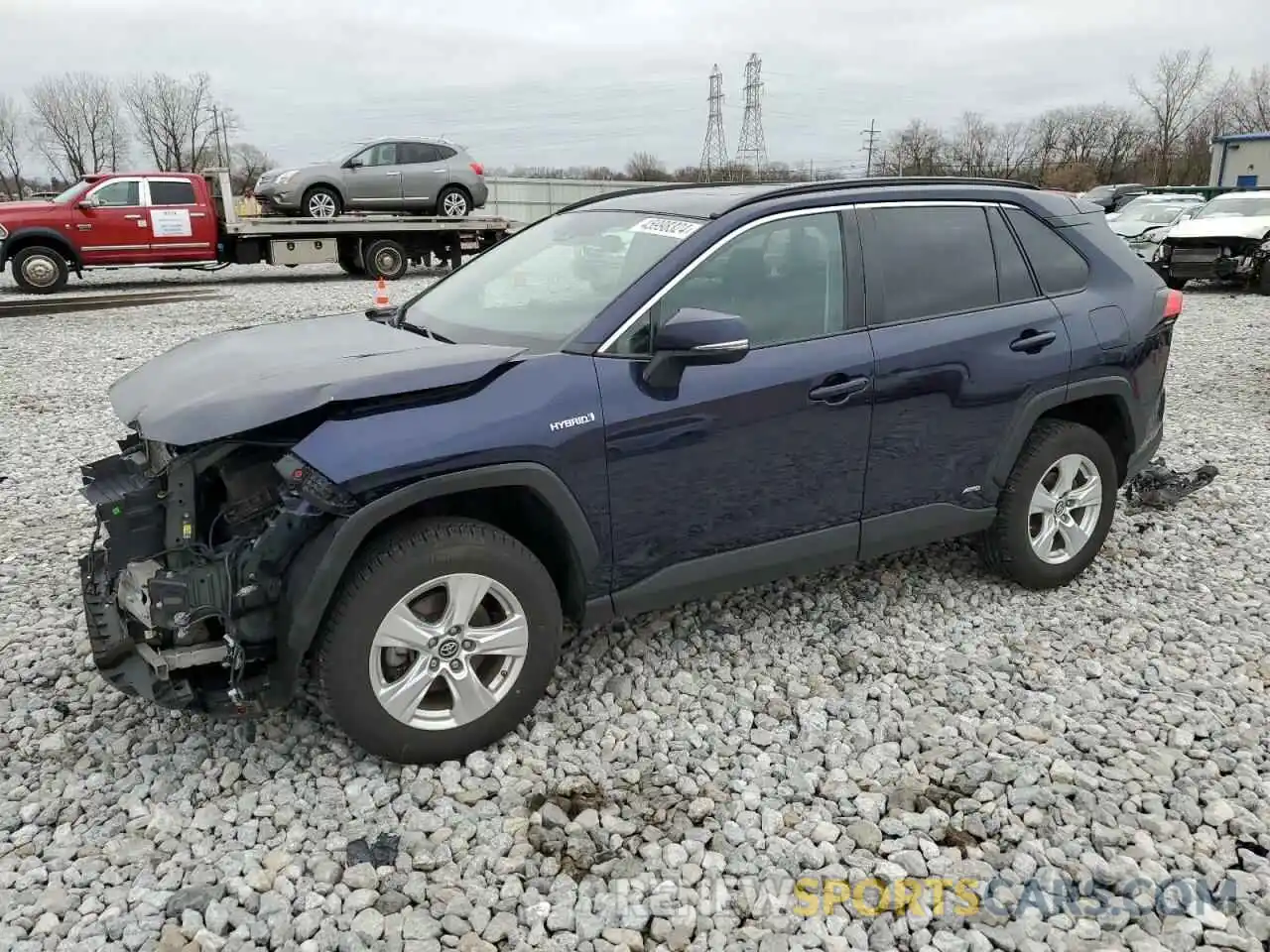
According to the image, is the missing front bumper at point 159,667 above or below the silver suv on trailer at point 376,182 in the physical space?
below

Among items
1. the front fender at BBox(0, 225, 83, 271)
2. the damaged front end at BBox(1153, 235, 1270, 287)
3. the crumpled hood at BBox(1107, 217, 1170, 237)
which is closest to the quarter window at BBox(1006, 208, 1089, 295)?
the damaged front end at BBox(1153, 235, 1270, 287)

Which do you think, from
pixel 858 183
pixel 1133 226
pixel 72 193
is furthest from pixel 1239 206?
pixel 72 193

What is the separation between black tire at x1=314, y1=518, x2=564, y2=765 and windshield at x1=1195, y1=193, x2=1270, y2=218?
18.1 meters

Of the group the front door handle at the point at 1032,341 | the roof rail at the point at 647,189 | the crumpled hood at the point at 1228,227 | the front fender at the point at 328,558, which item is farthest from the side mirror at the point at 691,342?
the crumpled hood at the point at 1228,227

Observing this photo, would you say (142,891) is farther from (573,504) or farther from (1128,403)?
(1128,403)

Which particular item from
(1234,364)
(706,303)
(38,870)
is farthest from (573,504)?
(1234,364)

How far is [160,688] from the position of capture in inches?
112

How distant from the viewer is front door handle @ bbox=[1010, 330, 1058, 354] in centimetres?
401

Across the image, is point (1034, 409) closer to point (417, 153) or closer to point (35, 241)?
point (35, 241)

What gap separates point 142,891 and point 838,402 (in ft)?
8.80

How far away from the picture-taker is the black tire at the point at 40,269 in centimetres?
1530

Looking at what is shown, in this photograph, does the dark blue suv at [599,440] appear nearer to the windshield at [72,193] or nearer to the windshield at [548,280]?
the windshield at [548,280]

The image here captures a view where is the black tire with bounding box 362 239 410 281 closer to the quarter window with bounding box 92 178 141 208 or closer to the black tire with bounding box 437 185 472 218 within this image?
the black tire with bounding box 437 185 472 218

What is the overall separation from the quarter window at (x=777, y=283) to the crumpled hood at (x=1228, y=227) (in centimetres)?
1550
